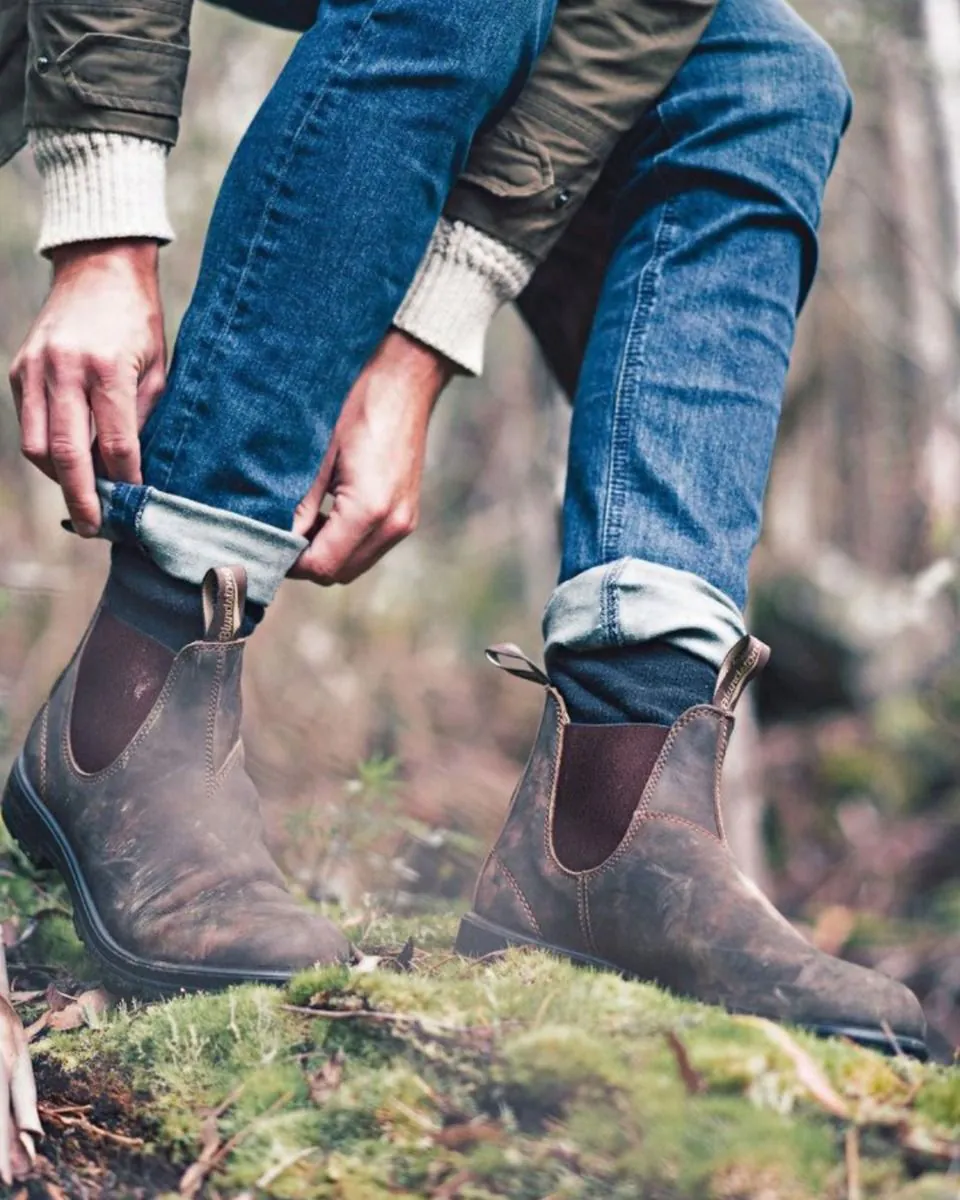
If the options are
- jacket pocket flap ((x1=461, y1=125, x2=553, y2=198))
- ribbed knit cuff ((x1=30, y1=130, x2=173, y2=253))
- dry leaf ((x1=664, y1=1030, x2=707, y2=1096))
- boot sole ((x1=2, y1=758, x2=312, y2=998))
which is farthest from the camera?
jacket pocket flap ((x1=461, y1=125, x2=553, y2=198))

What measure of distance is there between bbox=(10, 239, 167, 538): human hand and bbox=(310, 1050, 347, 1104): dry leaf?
70 centimetres

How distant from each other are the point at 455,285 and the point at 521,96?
0.86 feet

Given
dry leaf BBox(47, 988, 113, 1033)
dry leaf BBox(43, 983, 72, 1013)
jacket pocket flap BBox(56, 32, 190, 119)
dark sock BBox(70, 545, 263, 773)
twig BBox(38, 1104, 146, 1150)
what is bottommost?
dry leaf BBox(43, 983, 72, 1013)

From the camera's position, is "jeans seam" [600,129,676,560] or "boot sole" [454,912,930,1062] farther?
"jeans seam" [600,129,676,560]

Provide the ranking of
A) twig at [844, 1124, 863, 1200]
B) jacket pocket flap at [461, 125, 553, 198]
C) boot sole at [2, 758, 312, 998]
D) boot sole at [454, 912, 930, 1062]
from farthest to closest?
jacket pocket flap at [461, 125, 553, 198], boot sole at [2, 758, 312, 998], boot sole at [454, 912, 930, 1062], twig at [844, 1124, 863, 1200]

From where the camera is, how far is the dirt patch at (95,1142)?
1.17 m

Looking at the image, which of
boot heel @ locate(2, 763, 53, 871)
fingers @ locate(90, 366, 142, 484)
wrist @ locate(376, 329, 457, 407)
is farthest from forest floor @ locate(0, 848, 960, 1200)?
wrist @ locate(376, 329, 457, 407)

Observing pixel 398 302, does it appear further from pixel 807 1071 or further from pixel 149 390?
pixel 807 1071

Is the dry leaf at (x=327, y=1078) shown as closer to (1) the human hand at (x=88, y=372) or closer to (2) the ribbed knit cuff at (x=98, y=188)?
(1) the human hand at (x=88, y=372)

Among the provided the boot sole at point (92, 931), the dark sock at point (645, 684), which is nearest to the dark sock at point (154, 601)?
the boot sole at point (92, 931)

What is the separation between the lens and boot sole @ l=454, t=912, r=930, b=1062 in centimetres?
129

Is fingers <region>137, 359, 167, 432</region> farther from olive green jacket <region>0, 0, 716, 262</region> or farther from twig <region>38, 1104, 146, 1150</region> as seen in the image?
twig <region>38, 1104, 146, 1150</region>

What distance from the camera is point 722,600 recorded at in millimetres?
1545

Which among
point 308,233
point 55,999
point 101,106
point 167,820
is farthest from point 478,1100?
point 101,106
